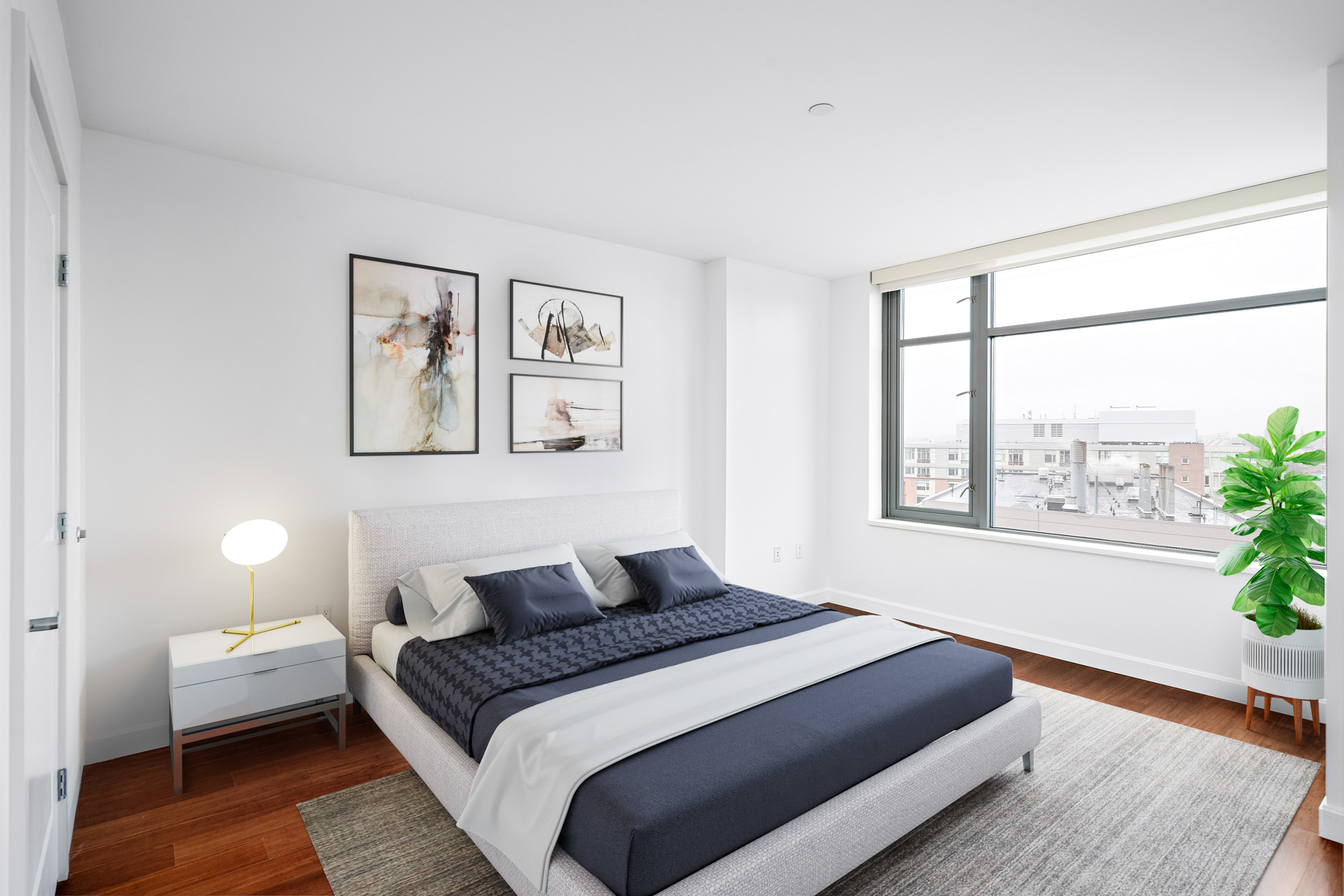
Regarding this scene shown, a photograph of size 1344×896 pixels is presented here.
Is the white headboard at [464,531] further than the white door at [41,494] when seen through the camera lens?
Yes

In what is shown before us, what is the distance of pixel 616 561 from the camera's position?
12.0ft

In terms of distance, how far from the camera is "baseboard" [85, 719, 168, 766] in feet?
9.20

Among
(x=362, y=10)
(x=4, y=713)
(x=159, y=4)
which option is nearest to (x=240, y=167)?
(x=159, y=4)

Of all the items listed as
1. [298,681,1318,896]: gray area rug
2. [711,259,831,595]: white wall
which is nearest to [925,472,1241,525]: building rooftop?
[711,259,831,595]: white wall

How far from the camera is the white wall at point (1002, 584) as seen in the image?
3.65 m

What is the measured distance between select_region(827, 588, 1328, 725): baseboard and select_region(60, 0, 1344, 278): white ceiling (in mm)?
2500

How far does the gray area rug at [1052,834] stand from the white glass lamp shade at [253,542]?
100 cm

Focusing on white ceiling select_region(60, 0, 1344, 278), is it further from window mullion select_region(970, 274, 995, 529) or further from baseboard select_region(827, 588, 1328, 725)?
baseboard select_region(827, 588, 1328, 725)

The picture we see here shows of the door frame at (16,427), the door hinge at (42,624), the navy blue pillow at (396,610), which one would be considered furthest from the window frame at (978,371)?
the door hinge at (42,624)

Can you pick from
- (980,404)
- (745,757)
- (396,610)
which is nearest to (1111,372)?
(980,404)

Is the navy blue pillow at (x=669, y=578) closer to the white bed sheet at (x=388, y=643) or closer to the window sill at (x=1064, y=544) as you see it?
the white bed sheet at (x=388, y=643)

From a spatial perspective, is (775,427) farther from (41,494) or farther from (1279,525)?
(41,494)

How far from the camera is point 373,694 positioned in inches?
116

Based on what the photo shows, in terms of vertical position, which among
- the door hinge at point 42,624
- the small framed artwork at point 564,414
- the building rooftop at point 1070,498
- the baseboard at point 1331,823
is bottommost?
the baseboard at point 1331,823
